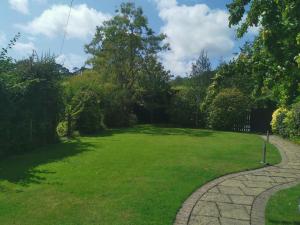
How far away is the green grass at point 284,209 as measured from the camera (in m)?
5.89

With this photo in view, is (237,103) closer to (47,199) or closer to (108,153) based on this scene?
(108,153)

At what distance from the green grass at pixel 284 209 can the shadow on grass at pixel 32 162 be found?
4.52 m

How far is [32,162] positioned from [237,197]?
19.0 feet

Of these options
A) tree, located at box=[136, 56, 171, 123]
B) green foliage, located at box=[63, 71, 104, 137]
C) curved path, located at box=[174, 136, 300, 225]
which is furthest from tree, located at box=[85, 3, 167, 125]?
curved path, located at box=[174, 136, 300, 225]

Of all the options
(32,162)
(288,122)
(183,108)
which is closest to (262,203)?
(32,162)

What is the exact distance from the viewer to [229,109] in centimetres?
2370

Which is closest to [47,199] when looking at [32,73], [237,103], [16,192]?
[16,192]

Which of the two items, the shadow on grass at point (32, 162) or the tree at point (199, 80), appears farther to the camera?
the tree at point (199, 80)

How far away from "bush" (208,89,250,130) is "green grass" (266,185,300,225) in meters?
16.2

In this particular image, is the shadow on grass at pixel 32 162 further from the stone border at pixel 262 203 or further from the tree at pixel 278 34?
the tree at pixel 278 34

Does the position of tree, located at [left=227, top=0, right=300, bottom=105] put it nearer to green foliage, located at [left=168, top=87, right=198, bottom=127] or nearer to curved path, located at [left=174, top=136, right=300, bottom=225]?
curved path, located at [left=174, top=136, right=300, bottom=225]

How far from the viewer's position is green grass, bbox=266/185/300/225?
5.89 meters

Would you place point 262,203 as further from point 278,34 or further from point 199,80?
point 199,80

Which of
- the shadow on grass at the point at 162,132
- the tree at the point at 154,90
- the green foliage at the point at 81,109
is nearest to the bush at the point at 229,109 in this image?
the shadow on grass at the point at 162,132
